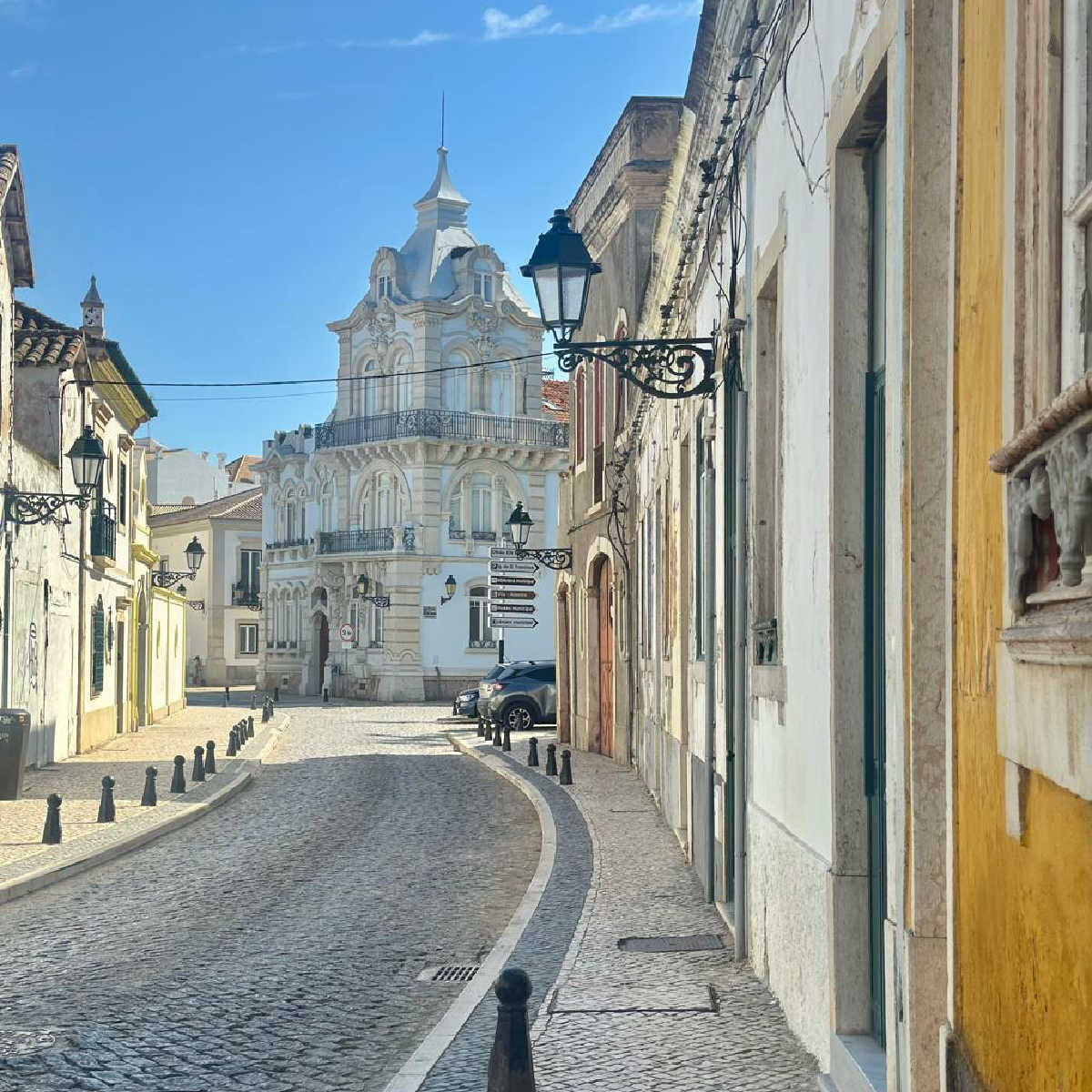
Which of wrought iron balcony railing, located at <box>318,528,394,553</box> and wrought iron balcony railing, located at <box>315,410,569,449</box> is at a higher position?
wrought iron balcony railing, located at <box>315,410,569,449</box>

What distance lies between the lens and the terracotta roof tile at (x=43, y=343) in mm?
23828

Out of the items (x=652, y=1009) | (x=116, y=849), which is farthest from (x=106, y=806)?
(x=652, y=1009)

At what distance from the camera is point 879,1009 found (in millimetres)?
5836

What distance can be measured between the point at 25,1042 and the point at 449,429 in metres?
43.9

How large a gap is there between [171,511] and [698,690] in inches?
2391

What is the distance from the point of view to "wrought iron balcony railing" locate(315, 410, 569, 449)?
50688 millimetres

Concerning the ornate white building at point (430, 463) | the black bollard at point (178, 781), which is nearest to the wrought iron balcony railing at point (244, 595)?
the ornate white building at point (430, 463)

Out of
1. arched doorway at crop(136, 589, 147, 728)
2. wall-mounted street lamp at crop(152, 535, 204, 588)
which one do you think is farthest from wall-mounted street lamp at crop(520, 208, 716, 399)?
arched doorway at crop(136, 589, 147, 728)

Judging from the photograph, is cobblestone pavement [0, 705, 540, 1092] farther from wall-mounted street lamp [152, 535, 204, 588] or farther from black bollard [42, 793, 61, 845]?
wall-mounted street lamp [152, 535, 204, 588]

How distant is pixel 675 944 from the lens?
936cm

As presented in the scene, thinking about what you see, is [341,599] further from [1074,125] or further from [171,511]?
[1074,125]

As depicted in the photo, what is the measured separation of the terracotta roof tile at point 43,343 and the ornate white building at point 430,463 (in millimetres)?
25193

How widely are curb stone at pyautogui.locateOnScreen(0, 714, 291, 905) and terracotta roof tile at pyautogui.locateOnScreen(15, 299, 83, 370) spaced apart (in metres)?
6.81

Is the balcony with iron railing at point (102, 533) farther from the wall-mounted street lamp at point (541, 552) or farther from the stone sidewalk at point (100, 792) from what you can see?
the wall-mounted street lamp at point (541, 552)
